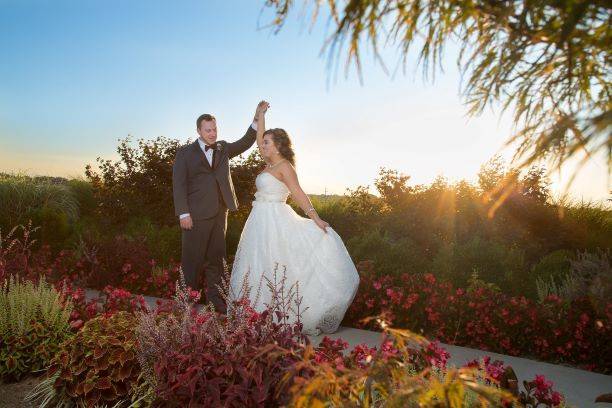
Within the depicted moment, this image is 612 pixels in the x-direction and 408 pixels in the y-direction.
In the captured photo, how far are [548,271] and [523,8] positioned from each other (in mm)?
6483

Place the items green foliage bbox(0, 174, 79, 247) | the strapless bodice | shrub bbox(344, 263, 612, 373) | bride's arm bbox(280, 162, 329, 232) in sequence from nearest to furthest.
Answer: shrub bbox(344, 263, 612, 373) < bride's arm bbox(280, 162, 329, 232) < the strapless bodice < green foliage bbox(0, 174, 79, 247)

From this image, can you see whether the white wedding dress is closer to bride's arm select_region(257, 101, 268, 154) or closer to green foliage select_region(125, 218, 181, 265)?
bride's arm select_region(257, 101, 268, 154)

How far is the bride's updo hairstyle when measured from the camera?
6379 mm

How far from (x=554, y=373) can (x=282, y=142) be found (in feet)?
11.9

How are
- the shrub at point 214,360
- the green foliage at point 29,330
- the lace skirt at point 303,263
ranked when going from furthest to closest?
the lace skirt at point 303,263 → the green foliage at point 29,330 → the shrub at point 214,360

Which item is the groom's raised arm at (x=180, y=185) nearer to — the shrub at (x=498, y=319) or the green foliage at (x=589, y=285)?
the shrub at (x=498, y=319)

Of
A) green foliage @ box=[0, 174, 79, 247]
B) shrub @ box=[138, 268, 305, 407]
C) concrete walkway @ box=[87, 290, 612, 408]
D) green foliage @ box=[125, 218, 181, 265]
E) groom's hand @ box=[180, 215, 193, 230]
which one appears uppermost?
green foliage @ box=[0, 174, 79, 247]

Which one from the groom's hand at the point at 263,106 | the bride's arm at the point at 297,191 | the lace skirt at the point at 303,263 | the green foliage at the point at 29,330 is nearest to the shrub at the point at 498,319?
the lace skirt at the point at 303,263

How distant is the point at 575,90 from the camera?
2.43 m

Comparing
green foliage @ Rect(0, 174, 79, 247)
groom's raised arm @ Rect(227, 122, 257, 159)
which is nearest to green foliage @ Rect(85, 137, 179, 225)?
green foliage @ Rect(0, 174, 79, 247)

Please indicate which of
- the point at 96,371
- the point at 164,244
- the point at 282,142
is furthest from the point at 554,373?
the point at 164,244

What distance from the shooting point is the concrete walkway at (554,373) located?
433cm

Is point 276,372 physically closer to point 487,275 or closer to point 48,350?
point 48,350

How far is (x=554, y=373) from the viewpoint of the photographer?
4895 millimetres
